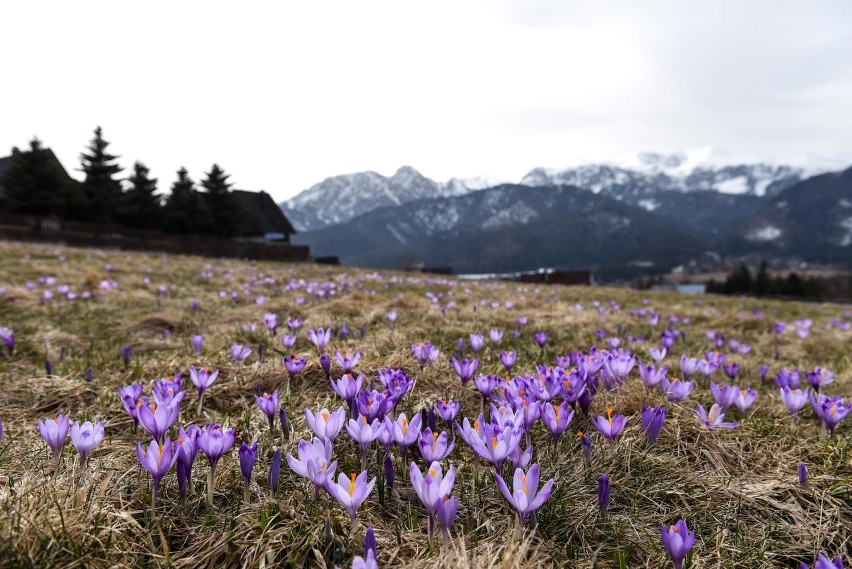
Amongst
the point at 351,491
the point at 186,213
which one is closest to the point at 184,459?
the point at 351,491

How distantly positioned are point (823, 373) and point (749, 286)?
71.3 meters

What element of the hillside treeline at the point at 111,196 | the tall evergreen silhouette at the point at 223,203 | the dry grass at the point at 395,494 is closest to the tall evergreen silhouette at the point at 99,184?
the hillside treeline at the point at 111,196

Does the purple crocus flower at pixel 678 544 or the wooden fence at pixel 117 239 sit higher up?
the wooden fence at pixel 117 239

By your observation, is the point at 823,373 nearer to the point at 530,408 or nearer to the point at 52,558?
the point at 530,408

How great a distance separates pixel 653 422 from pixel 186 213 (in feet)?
143

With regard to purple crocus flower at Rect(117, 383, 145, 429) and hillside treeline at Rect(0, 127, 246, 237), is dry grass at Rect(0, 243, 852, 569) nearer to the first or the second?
purple crocus flower at Rect(117, 383, 145, 429)

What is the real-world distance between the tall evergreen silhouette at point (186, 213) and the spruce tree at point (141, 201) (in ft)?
3.51

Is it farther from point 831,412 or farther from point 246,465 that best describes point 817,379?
point 246,465

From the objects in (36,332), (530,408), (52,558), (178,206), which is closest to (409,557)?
(530,408)

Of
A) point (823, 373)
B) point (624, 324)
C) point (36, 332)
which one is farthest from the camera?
point (624, 324)

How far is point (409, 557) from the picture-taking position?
1458 mm

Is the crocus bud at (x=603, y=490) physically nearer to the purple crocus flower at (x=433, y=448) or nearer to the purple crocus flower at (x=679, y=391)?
the purple crocus flower at (x=433, y=448)

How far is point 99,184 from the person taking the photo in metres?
39.5

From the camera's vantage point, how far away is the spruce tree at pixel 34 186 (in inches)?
1300
